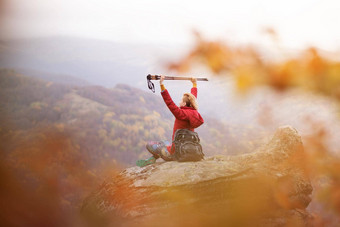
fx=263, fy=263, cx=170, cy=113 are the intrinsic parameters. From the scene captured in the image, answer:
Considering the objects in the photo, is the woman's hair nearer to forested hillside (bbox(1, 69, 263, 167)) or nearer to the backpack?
the backpack

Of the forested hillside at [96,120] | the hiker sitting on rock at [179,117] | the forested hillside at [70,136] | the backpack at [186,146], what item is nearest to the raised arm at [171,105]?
the hiker sitting on rock at [179,117]

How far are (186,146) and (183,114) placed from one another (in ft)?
2.73

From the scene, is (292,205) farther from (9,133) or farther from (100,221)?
(9,133)

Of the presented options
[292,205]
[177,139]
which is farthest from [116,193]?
[292,205]

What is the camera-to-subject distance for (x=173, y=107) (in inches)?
195

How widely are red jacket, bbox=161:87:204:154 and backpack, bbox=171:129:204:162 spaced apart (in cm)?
13

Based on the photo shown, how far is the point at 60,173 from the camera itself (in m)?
10.3

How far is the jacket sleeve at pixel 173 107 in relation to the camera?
193 inches

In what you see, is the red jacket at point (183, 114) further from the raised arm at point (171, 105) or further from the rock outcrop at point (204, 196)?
the rock outcrop at point (204, 196)

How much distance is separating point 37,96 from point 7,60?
3.73 metres

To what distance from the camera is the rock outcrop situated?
5.46 metres

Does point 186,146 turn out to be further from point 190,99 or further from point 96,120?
point 96,120

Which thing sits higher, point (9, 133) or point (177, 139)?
point (9, 133)

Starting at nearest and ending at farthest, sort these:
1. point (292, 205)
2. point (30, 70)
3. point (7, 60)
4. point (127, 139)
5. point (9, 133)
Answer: point (292, 205), point (9, 133), point (127, 139), point (7, 60), point (30, 70)
